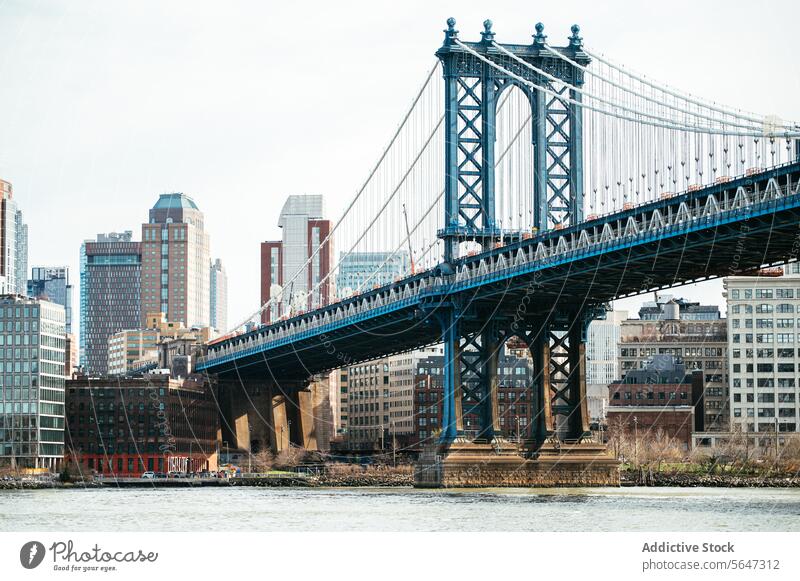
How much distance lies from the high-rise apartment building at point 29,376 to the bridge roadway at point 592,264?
1644cm

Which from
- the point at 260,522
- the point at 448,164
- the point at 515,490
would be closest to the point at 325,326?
the point at 448,164

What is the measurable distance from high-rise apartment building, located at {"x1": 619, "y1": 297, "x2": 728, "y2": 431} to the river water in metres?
59.1

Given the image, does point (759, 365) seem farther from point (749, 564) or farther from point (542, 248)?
point (749, 564)

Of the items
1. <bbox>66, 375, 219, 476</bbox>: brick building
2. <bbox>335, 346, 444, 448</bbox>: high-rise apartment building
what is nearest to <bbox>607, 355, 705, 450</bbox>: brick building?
<bbox>335, 346, 444, 448</bbox>: high-rise apartment building

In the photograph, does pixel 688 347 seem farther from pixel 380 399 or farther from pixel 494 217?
pixel 494 217

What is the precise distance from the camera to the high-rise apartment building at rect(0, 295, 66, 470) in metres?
112

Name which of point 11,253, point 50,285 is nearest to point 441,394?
point 50,285

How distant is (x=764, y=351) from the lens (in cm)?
11906

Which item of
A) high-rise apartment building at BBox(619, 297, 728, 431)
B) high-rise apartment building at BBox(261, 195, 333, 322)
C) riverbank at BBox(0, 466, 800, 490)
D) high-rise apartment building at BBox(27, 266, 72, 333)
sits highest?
high-rise apartment building at BBox(261, 195, 333, 322)

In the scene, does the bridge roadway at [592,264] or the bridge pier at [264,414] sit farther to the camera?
the bridge pier at [264,414]

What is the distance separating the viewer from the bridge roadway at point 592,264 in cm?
6419

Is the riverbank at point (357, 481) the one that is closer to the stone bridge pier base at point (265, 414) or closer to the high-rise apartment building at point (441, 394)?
the stone bridge pier base at point (265, 414)

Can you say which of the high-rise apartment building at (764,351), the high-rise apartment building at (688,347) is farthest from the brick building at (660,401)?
the high-rise apartment building at (764,351)

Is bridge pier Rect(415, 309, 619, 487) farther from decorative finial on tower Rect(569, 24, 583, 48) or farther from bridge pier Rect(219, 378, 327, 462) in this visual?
bridge pier Rect(219, 378, 327, 462)
